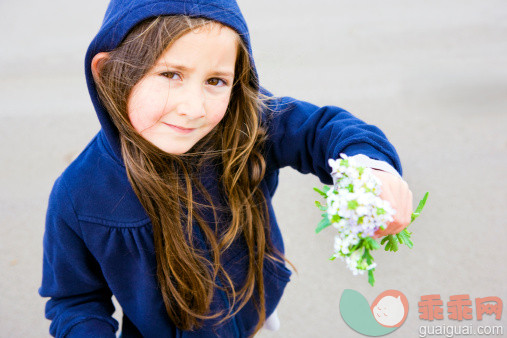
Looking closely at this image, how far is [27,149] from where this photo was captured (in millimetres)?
2715

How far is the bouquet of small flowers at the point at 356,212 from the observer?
2.70ft

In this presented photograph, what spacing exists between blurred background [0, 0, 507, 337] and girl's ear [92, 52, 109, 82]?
0.65 metres

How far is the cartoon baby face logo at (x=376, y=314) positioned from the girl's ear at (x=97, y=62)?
1285 mm

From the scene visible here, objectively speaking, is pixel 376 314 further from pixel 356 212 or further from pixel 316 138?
pixel 356 212

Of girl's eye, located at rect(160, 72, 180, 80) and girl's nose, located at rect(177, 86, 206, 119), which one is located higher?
girl's eye, located at rect(160, 72, 180, 80)

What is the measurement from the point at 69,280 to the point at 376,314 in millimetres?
1094

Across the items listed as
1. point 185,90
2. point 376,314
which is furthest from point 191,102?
point 376,314

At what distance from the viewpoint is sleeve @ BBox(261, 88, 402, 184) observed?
1052 millimetres

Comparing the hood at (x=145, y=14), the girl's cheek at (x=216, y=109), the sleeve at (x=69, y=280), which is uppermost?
the hood at (x=145, y=14)

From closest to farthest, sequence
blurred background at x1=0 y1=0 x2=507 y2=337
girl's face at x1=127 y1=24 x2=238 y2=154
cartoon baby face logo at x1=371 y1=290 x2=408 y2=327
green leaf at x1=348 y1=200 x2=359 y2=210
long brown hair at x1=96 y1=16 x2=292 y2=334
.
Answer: green leaf at x1=348 y1=200 x2=359 y2=210 → girl's face at x1=127 y1=24 x2=238 y2=154 → long brown hair at x1=96 y1=16 x2=292 y2=334 → cartoon baby face logo at x1=371 y1=290 x2=408 y2=327 → blurred background at x1=0 y1=0 x2=507 y2=337

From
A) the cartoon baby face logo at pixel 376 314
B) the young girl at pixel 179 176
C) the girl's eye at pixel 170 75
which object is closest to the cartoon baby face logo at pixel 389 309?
the cartoon baby face logo at pixel 376 314

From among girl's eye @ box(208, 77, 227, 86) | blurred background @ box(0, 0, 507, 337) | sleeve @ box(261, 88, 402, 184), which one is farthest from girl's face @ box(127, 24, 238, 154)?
blurred background @ box(0, 0, 507, 337)

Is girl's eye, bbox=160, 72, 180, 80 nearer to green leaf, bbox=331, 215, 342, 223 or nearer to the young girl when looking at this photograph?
the young girl

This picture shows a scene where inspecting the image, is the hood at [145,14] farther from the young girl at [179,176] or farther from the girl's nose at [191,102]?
the girl's nose at [191,102]
